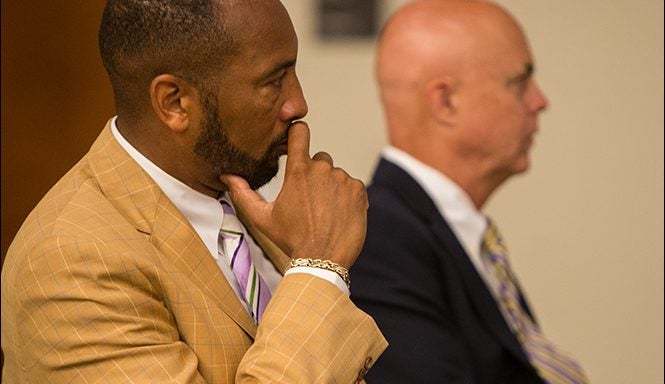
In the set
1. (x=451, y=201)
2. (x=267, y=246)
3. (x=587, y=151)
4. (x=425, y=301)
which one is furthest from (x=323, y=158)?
(x=587, y=151)

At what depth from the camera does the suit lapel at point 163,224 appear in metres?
1.31

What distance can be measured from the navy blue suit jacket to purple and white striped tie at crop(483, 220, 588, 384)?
5 centimetres

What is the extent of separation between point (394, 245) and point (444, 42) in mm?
553

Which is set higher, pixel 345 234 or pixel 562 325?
pixel 345 234

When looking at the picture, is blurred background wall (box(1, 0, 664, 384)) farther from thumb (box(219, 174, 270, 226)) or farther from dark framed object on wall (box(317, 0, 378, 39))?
thumb (box(219, 174, 270, 226))

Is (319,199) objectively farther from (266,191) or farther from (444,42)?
(444,42)

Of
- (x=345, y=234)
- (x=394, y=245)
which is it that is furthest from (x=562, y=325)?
(x=345, y=234)

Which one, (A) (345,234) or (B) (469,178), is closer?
(A) (345,234)

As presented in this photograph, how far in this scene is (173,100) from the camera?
1.32 metres

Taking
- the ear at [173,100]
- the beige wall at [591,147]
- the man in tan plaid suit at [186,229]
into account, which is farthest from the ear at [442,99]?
the ear at [173,100]

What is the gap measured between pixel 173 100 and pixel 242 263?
23cm

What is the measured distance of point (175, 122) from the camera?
4.35 ft

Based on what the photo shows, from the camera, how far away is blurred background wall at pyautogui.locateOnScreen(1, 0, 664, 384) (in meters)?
3.30

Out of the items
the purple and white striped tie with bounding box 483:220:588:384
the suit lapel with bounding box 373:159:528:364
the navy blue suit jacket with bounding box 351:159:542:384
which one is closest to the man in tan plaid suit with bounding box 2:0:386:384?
the navy blue suit jacket with bounding box 351:159:542:384
